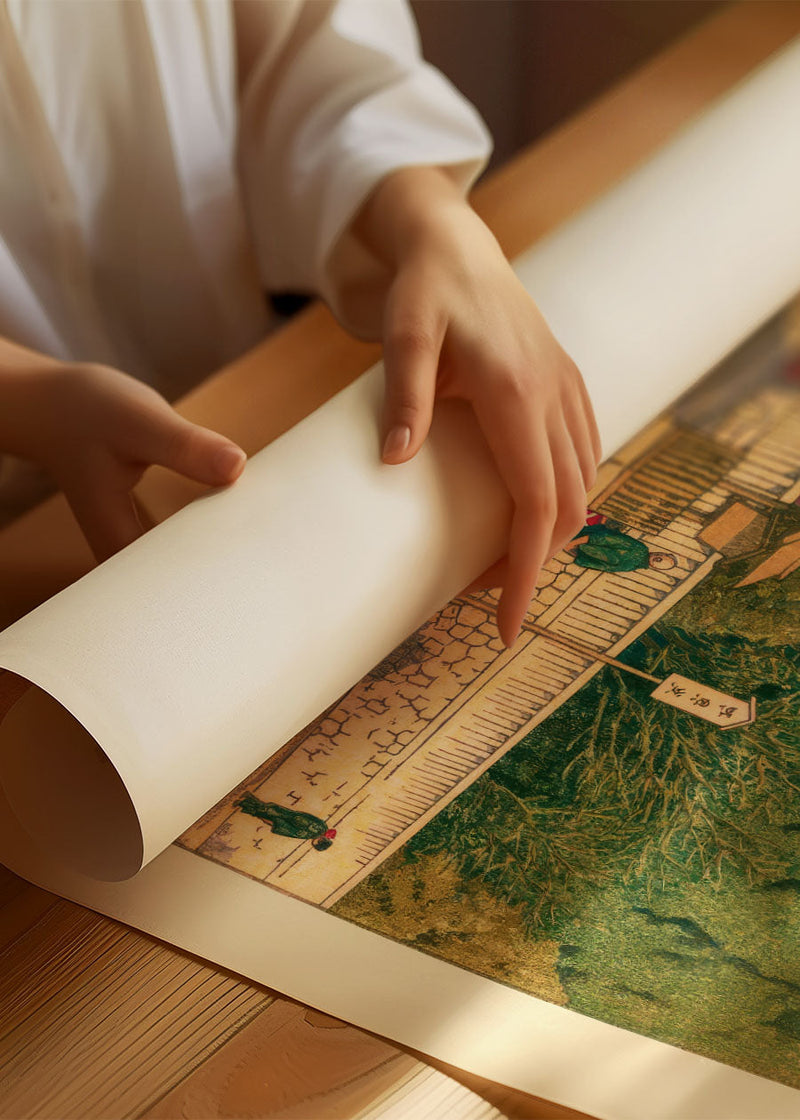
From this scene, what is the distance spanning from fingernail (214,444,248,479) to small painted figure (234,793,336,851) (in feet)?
0.43

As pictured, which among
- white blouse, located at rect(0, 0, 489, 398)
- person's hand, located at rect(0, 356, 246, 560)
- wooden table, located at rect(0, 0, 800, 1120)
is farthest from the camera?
white blouse, located at rect(0, 0, 489, 398)

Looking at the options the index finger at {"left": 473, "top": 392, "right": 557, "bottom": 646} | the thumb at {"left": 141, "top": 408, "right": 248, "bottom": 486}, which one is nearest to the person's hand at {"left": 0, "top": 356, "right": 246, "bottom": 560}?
the thumb at {"left": 141, "top": 408, "right": 248, "bottom": 486}

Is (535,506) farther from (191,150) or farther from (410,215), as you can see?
(191,150)

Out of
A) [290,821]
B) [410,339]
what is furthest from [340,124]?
[290,821]

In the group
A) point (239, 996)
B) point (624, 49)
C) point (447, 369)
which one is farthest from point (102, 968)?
point (624, 49)

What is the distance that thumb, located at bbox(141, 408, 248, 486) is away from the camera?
47 cm

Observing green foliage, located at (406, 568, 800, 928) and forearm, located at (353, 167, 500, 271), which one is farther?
forearm, located at (353, 167, 500, 271)

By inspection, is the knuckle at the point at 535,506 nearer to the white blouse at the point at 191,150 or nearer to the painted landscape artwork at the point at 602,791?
the painted landscape artwork at the point at 602,791

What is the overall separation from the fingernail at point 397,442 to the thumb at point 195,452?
58mm

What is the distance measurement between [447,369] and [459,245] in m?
0.08

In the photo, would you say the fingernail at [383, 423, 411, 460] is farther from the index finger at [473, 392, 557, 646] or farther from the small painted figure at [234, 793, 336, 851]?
the small painted figure at [234, 793, 336, 851]

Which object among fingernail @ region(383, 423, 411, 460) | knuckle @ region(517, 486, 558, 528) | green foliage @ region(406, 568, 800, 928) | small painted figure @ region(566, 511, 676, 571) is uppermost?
fingernail @ region(383, 423, 411, 460)

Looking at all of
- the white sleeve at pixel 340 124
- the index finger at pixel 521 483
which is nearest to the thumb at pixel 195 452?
the index finger at pixel 521 483

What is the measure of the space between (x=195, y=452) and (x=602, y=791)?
213 mm
